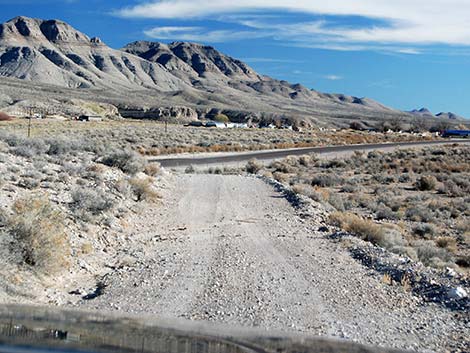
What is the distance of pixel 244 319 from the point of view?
1027 cm

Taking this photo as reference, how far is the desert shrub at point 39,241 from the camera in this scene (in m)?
12.5

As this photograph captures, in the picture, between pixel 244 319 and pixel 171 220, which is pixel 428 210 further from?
pixel 244 319

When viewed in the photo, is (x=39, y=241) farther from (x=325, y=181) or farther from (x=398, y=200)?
(x=325, y=181)

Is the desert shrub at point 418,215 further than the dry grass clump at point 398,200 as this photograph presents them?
Yes

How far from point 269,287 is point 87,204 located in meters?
7.29

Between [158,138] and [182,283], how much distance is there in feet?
202

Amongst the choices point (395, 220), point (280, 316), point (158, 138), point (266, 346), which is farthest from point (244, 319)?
point (158, 138)

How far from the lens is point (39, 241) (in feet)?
41.7

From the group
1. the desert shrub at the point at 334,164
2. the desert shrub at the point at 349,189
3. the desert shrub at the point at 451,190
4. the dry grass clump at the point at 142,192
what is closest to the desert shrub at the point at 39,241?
the dry grass clump at the point at 142,192

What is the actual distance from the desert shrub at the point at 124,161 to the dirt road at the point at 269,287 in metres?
10.5

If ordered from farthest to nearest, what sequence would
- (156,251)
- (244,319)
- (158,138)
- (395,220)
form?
(158,138) < (395,220) < (156,251) < (244,319)

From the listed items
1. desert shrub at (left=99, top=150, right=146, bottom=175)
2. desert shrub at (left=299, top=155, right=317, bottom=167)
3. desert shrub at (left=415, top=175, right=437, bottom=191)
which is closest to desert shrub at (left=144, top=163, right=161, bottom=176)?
desert shrub at (left=99, top=150, right=146, bottom=175)

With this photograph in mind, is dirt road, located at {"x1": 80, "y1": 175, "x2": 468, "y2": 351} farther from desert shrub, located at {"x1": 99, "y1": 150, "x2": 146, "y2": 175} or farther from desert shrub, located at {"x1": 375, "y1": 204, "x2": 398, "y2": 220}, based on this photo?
desert shrub, located at {"x1": 99, "y1": 150, "x2": 146, "y2": 175}

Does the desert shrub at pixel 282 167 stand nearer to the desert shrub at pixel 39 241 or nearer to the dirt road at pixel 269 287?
the dirt road at pixel 269 287
